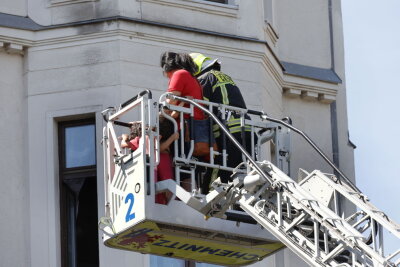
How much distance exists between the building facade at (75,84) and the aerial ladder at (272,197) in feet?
10.3

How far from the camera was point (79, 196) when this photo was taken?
83.5 feet

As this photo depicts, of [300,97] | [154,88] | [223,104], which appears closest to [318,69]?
[300,97]

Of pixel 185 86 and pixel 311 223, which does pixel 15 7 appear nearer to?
pixel 185 86

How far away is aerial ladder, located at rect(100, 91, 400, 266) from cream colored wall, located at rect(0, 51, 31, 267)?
10.3 ft

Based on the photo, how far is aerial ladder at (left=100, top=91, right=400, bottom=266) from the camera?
1991 centimetres

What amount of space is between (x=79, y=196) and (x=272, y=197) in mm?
5165

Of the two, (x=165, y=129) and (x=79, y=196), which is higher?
(x=165, y=129)

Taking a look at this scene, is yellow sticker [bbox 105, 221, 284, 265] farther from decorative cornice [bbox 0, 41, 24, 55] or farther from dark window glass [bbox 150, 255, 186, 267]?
decorative cornice [bbox 0, 41, 24, 55]

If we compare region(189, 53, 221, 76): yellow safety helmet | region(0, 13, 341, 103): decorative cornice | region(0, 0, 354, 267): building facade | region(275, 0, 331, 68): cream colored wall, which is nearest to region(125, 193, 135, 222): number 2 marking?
region(189, 53, 221, 76): yellow safety helmet

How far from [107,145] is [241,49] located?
4551mm

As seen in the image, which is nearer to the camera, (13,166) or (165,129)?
(165,129)

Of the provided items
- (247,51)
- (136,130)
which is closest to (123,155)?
(136,130)

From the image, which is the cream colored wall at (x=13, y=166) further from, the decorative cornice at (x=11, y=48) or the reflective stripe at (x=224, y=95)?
the reflective stripe at (x=224, y=95)

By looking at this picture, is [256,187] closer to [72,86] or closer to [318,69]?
[72,86]
